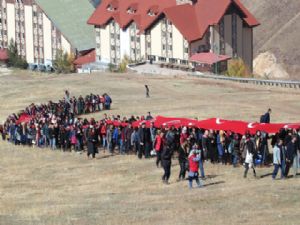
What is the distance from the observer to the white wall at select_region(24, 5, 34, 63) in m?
152

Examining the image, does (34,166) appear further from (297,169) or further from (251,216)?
(251,216)

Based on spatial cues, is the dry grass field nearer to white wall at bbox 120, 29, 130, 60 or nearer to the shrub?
the shrub

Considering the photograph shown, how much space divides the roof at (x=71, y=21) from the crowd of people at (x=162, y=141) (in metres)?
87.7

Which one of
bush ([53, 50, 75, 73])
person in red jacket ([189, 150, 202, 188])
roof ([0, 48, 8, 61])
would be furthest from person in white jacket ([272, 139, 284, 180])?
roof ([0, 48, 8, 61])

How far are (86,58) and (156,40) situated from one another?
56.3 feet

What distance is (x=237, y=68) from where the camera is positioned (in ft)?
407

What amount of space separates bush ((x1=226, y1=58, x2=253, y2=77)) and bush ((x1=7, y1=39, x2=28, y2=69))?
117 ft

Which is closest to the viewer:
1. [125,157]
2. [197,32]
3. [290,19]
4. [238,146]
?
[238,146]

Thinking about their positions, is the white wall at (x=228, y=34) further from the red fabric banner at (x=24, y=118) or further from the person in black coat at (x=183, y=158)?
the person in black coat at (x=183, y=158)

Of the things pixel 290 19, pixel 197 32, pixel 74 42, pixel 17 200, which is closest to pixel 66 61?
pixel 74 42

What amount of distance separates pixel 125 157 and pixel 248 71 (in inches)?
3316

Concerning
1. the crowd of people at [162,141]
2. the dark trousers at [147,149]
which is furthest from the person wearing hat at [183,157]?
the dark trousers at [147,149]

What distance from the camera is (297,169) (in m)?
40.8

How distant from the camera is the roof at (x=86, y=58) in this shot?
144 metres
